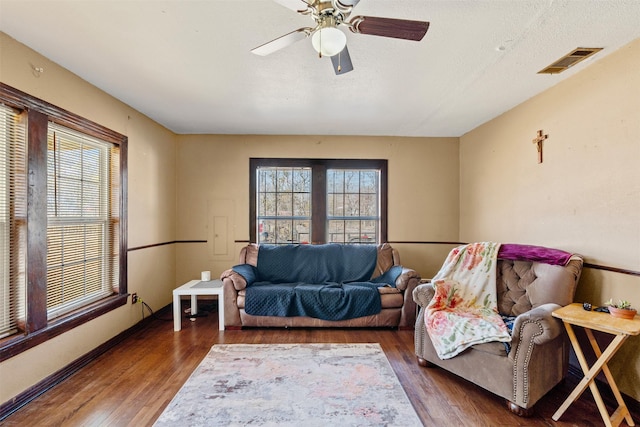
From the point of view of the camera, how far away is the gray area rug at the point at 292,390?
1840 mm

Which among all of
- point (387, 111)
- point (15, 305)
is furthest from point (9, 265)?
point (387, 111)

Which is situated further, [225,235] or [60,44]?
[225,235]

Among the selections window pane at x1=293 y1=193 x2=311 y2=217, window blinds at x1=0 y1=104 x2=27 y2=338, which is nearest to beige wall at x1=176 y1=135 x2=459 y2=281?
window pane at x1=293 y1=193 x2=311 y2=217

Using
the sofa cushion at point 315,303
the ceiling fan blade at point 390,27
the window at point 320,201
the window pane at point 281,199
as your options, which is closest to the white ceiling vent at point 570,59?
the ceiling fan blade at point 390,27

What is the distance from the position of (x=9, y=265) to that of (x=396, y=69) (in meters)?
3.14

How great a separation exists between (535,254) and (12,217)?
3.95 meters

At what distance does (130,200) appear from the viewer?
3.19m

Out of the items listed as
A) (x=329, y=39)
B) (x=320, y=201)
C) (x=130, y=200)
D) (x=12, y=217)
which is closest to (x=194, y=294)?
(x=130, y=200)

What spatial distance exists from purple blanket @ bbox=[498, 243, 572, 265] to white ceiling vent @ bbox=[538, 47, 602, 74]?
1.45 meters

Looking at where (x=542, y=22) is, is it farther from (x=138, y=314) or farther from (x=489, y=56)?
(x=138, y=314)

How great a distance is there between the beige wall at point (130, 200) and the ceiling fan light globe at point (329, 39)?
6.85 feet

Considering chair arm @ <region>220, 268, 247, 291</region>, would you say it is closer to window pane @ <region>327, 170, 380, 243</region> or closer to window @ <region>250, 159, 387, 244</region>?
window @ <region>250, 159, 387, 244</region>

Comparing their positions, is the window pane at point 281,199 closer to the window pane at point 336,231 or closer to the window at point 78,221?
the window pane at point 336,231

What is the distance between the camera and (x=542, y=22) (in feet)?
5.77
